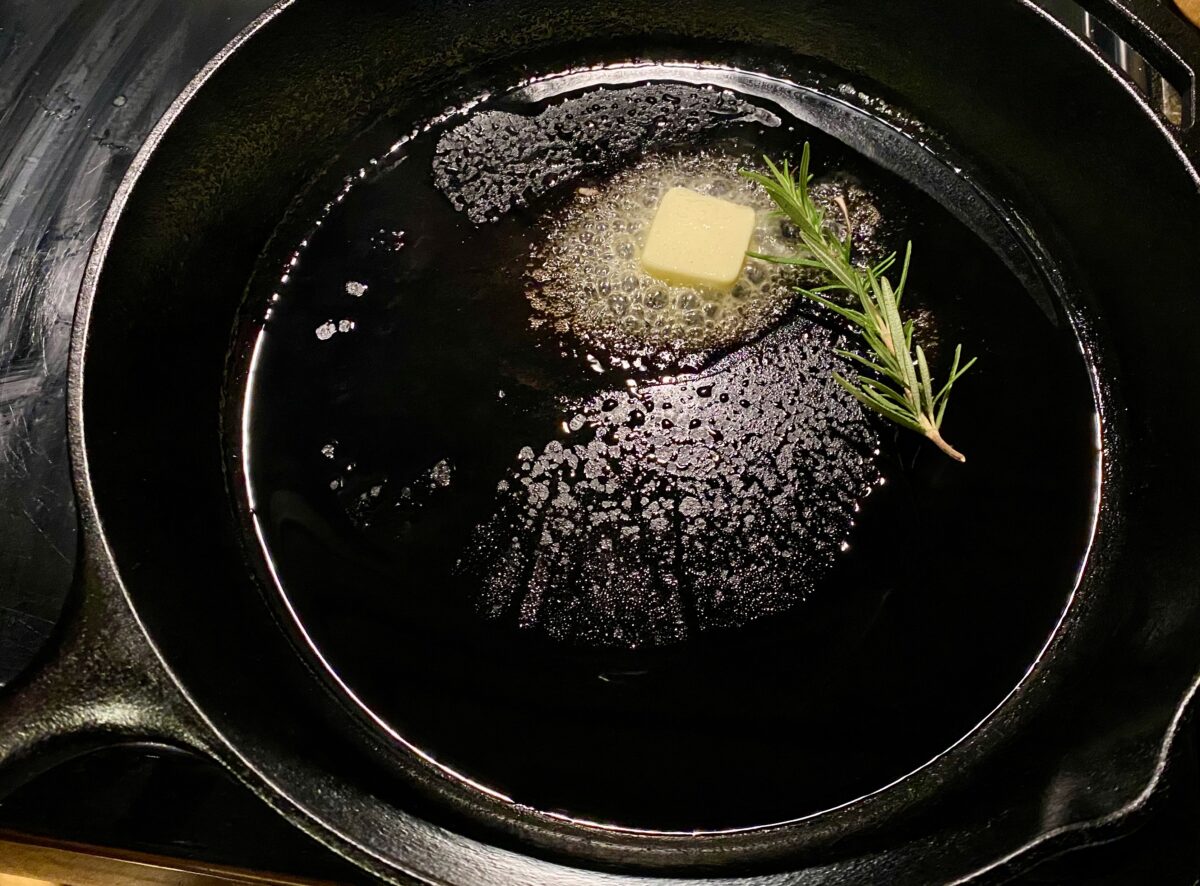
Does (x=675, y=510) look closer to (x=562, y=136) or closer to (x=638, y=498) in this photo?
(x=638, y=498)

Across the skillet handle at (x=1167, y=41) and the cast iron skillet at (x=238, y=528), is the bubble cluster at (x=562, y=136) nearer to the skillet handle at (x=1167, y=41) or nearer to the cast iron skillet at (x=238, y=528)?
the cast iron skillet at (x=238, y=528)

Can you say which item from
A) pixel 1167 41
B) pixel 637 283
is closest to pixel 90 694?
pixel 637 283

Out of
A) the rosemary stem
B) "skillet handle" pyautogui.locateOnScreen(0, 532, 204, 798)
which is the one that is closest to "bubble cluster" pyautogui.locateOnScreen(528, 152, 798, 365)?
the rosemary stem

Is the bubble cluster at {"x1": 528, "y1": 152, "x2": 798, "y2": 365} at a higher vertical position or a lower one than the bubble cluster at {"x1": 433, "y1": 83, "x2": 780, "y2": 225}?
lower

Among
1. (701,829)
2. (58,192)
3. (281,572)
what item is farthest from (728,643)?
(58,192)

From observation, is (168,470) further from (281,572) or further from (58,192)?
(58,192)

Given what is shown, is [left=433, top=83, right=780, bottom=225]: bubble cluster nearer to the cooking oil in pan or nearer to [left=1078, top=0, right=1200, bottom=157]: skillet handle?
the cooking oil in pan

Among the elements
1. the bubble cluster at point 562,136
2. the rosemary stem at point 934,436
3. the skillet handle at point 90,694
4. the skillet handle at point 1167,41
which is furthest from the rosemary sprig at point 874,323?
the skillet handle at point 90,694
